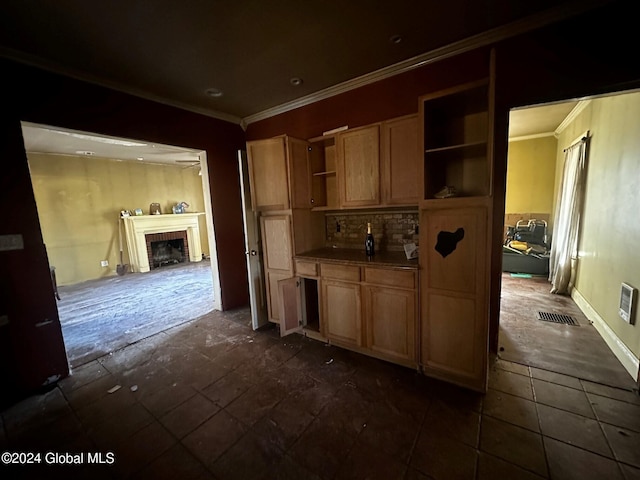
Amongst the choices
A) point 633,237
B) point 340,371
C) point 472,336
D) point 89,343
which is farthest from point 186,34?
point 633,237

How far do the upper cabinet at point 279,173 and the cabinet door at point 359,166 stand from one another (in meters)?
0.44

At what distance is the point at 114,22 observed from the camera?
1727 millimetres

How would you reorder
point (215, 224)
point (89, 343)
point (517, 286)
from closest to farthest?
point (89, 343) → point (215, 224) → point (517, 286)

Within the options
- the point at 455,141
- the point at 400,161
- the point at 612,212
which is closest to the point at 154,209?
the point at 400,161

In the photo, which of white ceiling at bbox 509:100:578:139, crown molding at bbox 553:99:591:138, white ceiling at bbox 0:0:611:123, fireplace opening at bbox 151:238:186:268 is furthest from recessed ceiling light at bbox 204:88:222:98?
fireplace opening at bbox 151:238:186:268

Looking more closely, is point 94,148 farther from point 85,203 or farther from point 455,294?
point 455,294

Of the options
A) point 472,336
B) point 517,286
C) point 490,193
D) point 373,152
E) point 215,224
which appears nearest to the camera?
point 490,193

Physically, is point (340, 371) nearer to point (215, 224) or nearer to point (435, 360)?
point (435, 360)

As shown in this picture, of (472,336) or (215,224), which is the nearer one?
(472,336)

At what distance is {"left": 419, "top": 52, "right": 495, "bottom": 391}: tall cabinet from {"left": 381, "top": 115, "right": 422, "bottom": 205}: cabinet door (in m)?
0.14

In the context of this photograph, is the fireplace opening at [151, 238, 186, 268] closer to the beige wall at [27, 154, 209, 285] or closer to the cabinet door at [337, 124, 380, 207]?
the beige wall at [27, 154, 209, 285]

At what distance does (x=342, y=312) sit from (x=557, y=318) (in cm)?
267

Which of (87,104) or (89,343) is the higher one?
(87,104)

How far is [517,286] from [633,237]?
224cm
